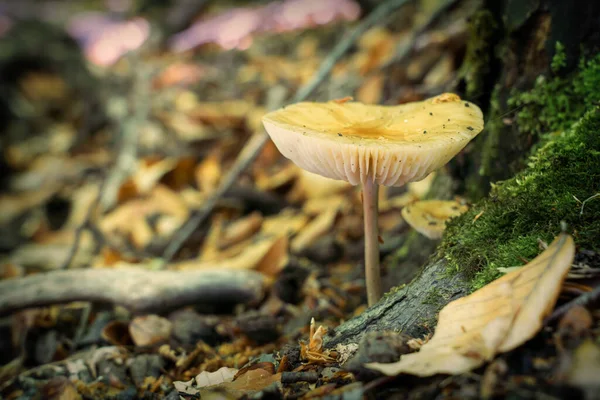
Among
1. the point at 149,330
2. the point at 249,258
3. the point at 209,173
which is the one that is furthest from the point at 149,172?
the point at 149,330

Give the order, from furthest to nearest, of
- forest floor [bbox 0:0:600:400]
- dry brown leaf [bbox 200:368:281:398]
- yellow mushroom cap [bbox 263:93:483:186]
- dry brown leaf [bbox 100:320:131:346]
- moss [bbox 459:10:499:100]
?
dry brown leaf [bbox 100:320:131:346]
moss [bbox 459:10:499:100]
yellow mushroom cap [bbox 263:93:483:186]
dry brown leaf [bbox 200:368:281:398]
forest floor [bbox 0:0:600:400]

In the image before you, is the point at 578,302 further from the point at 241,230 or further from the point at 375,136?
the point at 241,230

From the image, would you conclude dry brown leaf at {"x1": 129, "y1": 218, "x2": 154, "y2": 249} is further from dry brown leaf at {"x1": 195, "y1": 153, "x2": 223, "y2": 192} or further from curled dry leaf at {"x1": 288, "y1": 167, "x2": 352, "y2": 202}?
curled dry leaf at {"x1": 288, "y1": 167, "x2": 352, "y2": 202}

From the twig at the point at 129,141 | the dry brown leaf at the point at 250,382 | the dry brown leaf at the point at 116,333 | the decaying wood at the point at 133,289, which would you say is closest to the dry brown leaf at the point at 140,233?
the twig at the point at 129,141

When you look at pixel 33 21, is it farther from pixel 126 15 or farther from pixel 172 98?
pixel 172 98

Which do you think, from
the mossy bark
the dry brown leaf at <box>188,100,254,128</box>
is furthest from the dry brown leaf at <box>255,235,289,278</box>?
the dry brown leaf at <box>188,100,254,128</box>

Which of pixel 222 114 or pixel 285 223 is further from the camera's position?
pixel 222 114
